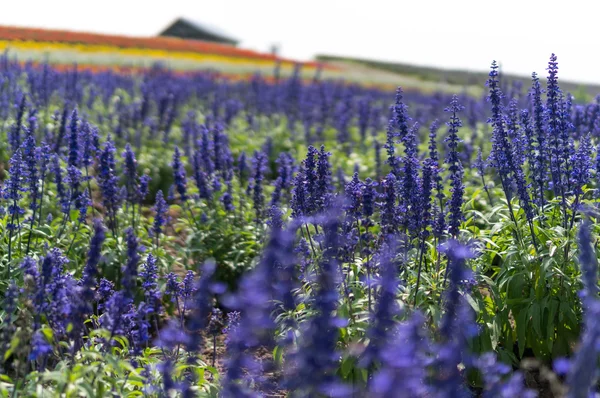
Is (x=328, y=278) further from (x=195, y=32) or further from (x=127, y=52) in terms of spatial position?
(x=195, y=32)

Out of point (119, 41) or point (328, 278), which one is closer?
point (328, 278)

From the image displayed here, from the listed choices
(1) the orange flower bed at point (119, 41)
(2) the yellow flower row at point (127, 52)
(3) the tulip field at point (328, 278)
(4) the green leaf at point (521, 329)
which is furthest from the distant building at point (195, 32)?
(4) the green leaf at point (521, 329)

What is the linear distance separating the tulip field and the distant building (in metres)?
36.3

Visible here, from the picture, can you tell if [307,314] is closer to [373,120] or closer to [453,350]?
[453,350]

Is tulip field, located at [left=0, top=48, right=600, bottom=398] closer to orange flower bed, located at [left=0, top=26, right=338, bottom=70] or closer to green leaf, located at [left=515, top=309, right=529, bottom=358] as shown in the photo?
green leaf, located at [left=515, top=309, right=529, bottom=358]

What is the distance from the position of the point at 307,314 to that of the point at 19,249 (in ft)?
9.10

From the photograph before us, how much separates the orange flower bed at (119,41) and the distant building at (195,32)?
953 cm

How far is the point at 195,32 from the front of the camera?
4584 cm

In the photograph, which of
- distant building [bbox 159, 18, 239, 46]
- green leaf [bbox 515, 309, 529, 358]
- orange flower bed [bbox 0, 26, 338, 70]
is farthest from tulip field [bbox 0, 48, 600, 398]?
distant building [bbox 159, 18, 239, 46]

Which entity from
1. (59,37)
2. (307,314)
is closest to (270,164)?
(307,314)

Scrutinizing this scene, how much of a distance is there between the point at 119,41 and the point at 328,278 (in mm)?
29888

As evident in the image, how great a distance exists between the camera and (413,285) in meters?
5.71

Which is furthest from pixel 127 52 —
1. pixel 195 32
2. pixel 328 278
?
pixel 328 278

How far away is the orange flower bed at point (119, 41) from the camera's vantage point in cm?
2556
